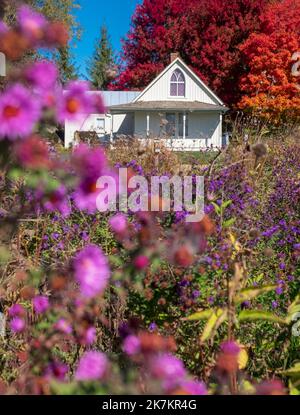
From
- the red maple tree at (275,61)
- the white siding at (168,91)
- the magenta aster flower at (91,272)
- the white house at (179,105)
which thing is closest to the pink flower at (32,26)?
the magenta aster flower at (91,272)

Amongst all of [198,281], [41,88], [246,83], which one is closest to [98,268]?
[41,88]

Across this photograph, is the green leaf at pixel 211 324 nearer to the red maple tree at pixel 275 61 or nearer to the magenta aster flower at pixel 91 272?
the magenta aster flower at pixel 91 272

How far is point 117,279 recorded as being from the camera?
1.20 metres

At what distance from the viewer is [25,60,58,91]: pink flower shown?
3.30 feet

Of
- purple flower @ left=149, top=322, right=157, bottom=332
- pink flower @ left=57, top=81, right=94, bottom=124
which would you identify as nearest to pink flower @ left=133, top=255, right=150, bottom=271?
pink flower @ left=57, top=81, right=94, bottom=124

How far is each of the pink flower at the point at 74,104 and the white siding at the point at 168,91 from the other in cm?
2430

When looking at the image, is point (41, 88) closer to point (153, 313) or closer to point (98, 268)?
point (98, 268)

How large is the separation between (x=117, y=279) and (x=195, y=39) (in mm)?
29104

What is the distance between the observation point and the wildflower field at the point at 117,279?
3.34ft

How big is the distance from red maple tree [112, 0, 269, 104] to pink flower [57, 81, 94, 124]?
88.3ft

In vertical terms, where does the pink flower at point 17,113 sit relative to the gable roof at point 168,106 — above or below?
below

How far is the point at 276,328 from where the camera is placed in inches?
91.2

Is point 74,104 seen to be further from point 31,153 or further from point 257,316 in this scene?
point 257,316

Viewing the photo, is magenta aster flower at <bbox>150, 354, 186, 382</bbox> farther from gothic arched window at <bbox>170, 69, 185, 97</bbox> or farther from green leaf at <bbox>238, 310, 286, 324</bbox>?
gothic arched window at <bbox>170, 69, 185, 97</bbox>
